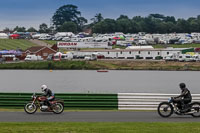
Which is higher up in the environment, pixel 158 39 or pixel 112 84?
pixel 158 39

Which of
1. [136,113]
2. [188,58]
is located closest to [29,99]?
[136,113]

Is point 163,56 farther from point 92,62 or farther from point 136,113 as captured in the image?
point 136,113

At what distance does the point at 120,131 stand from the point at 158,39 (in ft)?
461

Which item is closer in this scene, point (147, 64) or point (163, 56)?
point (147, 64)

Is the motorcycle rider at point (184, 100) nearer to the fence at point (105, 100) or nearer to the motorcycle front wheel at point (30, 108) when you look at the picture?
the fence at point (105, 100)

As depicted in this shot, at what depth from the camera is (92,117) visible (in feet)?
72.0

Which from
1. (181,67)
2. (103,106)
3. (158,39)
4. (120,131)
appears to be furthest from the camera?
(158,39)

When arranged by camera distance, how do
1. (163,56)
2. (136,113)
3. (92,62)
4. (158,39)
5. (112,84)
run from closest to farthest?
1. (136,113)
2. (112,84)
3. (92,62)
4. (163,56)
5. (158,39)

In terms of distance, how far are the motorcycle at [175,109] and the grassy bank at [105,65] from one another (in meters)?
74.0

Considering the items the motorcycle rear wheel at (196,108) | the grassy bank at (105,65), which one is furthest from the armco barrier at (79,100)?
the grassy bank at (105,65)

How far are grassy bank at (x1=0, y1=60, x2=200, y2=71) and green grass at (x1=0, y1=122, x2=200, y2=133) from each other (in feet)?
254

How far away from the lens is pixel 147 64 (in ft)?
328

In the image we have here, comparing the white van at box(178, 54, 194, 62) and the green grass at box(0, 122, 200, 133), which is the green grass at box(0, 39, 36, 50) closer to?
the white van at box(178, 54, 194, 62)

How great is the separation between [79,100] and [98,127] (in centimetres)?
836
